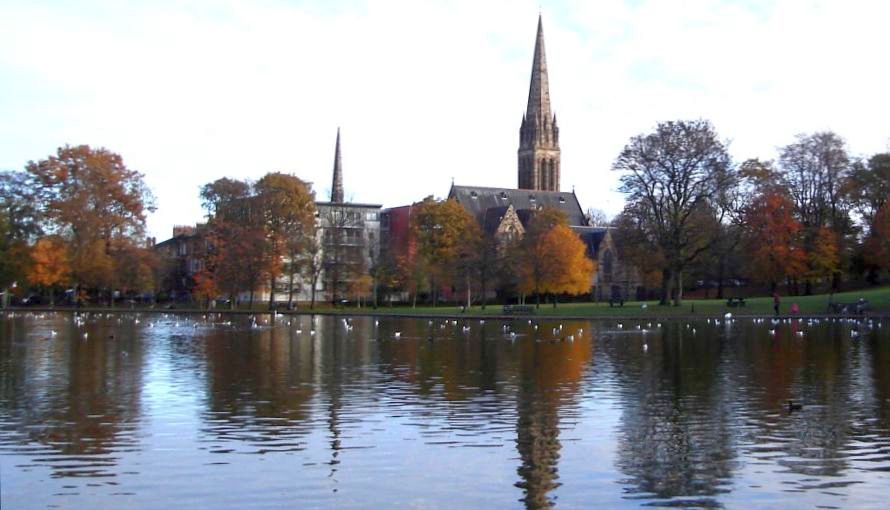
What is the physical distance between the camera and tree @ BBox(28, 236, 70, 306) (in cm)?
8881

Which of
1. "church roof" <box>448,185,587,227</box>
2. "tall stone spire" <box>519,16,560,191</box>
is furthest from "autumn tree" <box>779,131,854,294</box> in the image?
"tall stone spire" <box>519,16,560,191</box>

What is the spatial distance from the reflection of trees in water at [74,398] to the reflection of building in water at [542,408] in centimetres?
643

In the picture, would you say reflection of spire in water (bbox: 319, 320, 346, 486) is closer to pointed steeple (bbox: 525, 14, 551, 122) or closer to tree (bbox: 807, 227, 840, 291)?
tree (bbox: 807, 227, 840, 291)

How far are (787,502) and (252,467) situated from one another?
305 inches

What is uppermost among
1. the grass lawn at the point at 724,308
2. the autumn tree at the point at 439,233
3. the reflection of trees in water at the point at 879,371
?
the autumn tree at the point at 439,233

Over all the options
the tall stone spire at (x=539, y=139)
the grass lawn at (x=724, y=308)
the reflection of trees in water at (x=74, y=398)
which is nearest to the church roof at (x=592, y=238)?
the tall stone spire at (x=539, y=139)

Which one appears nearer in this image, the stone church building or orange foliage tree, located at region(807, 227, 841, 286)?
orange foliage tree, located at region(807, 227, 841, 286)

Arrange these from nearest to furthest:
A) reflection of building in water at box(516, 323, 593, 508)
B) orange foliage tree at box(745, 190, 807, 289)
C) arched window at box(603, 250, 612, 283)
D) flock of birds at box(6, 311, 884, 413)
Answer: reflection of building in water at box(516, 323, 593, 508), flock of birds at box(6, 311, 884, 413), orange foliage tree at box(745, 190, 807, 289), arched window at box(603, 250, 612, 283)

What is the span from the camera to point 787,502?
44.0ft

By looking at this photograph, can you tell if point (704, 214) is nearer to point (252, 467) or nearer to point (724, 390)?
point (724, 390)

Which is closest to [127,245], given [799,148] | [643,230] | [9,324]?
[9,324]

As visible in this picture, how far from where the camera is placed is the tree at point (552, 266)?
89.1 meters

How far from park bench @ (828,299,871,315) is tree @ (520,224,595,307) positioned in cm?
2391

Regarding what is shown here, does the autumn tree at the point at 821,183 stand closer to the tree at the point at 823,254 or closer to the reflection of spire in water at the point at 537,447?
the tree at the point at 823,254
